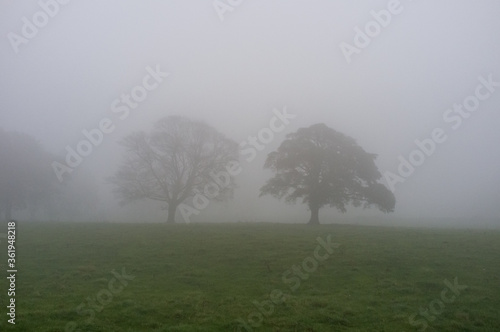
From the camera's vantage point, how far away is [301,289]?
17.6 m

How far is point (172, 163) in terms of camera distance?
51.0 m

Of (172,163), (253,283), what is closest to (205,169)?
(172,163)

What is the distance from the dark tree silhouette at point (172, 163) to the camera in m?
50.8

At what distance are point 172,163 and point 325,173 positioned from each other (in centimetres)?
2158

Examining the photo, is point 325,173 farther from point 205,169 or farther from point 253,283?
point 253,283

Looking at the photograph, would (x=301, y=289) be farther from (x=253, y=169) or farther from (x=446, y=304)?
(x=253, y=169)

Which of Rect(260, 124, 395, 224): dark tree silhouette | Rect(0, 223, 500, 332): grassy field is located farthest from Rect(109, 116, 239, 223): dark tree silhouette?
Rect(0, 223, 500, 332): grassy field

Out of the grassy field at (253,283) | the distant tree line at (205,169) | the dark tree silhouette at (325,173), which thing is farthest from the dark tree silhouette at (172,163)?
the grassy field at (253,283)

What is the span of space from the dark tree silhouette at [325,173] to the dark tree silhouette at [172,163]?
28.3ft

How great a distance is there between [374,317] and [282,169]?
3494cm

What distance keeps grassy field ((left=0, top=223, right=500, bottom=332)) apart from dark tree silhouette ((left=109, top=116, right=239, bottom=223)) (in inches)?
864

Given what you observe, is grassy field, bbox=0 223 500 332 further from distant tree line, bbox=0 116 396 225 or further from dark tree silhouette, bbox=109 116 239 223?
dark tree silhouette, bbox=109 116 239 223

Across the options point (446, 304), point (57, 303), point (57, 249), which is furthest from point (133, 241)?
point (446, 304)

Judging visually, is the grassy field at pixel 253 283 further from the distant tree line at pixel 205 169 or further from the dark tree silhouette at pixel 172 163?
the dark tree silhouette at pixel 172 163
